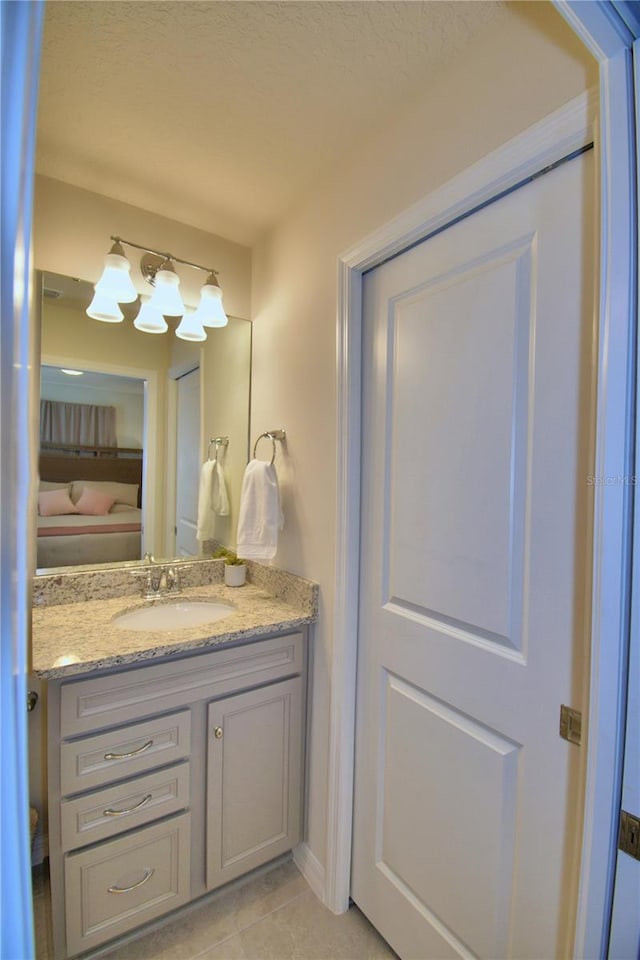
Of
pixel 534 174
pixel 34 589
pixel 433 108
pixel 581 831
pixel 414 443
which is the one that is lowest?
pixel 581 831

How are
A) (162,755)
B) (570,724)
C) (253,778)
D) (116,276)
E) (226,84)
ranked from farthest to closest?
(116,276)
(253,778)
(162,755)
(226,84)
(570,724)

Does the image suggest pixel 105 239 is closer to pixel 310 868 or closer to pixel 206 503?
pixel 206 503

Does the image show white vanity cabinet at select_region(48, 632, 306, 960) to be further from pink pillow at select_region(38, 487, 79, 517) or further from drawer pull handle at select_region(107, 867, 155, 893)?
pink pillow at select_region(38, 487, 79, 517)

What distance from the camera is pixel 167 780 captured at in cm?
126

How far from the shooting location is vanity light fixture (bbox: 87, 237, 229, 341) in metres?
1.52

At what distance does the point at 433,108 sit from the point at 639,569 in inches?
46.9

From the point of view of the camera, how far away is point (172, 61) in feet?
3.51

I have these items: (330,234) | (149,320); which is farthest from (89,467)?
(330,234)

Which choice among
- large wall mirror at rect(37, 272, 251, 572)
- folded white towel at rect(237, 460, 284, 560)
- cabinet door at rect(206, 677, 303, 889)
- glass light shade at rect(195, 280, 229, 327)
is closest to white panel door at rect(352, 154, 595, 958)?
cabinet door at rect(206, 677, 303, 889)

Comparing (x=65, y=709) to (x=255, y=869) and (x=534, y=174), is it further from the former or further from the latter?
(x=534, y=174)

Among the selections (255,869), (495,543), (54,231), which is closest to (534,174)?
(495,543)

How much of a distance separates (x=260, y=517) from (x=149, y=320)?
34.9 inches

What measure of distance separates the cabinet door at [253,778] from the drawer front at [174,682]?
2.3 inches

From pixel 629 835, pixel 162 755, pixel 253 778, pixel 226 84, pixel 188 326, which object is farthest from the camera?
pixel 188 326
